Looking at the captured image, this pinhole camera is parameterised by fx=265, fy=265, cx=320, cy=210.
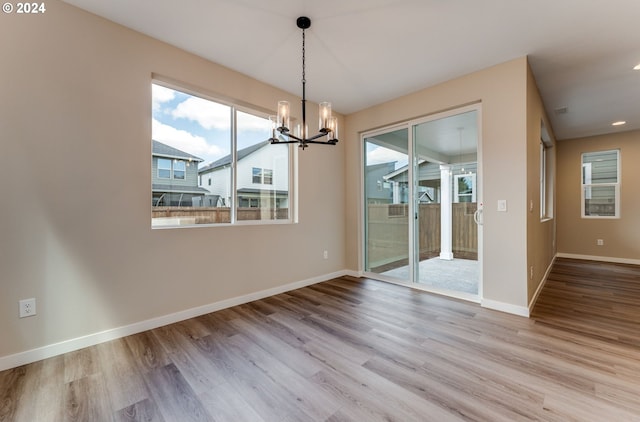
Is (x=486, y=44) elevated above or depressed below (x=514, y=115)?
above

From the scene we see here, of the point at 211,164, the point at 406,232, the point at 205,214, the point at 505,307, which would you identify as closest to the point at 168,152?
the point at 211,164

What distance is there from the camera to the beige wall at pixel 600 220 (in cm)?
527

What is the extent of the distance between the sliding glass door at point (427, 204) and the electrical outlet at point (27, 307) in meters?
3.88

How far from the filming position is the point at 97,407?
1553 mm

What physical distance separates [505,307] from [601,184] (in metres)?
5.04

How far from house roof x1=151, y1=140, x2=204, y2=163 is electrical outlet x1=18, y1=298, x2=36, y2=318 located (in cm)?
151

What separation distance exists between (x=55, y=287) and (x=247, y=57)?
274 cm

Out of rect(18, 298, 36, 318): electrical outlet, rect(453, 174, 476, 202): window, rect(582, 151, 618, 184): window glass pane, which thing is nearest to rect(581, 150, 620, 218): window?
rect(582, 151, 618, 184): window glass pane

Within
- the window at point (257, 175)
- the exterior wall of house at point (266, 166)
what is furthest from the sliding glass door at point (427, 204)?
the window at point (257, 175)

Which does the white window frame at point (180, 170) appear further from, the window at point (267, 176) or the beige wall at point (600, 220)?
the beige wall at point (600, 220)

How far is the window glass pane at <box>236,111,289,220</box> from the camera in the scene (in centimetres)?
336

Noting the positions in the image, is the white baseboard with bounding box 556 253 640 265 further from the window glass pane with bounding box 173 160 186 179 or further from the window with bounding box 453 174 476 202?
the window glass pane with bounding box 173 160 186 179

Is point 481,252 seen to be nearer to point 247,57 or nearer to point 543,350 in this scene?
point 543,350

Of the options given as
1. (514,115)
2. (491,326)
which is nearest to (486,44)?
(514,115)
